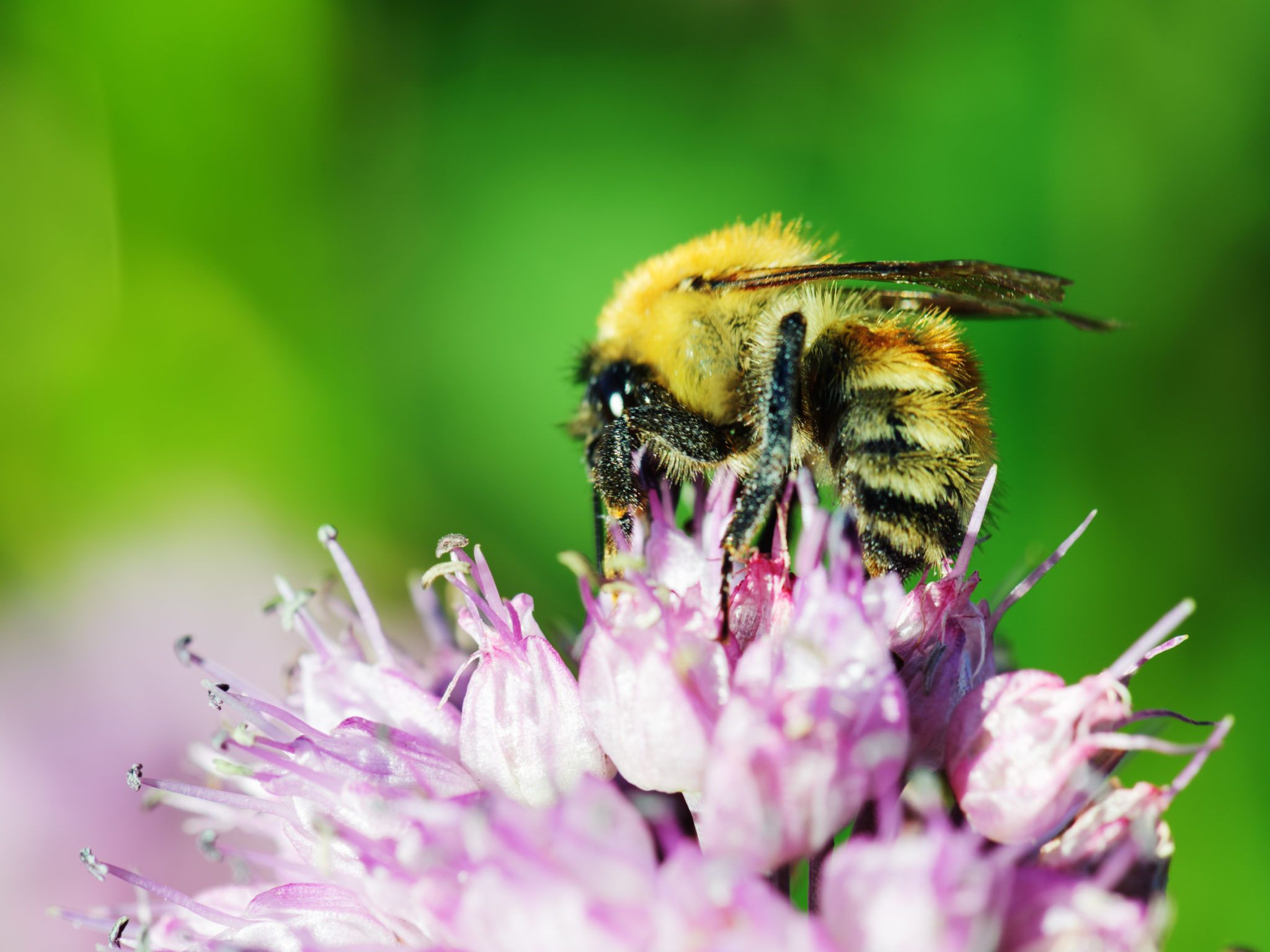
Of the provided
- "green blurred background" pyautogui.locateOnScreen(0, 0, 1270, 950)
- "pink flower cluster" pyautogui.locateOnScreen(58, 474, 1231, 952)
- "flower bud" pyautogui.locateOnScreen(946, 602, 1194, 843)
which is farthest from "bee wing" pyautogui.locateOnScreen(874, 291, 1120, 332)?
"green blurred background" pyautogui.locateOnScreen(0, 0, 1270, 950)

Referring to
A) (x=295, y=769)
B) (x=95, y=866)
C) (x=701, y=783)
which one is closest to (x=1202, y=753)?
(x=701, y=783)

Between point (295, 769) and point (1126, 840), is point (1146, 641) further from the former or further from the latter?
point (295, 769)

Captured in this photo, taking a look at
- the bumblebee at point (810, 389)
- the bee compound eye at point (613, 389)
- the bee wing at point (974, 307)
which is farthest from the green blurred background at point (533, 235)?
the bee compound eye at point (613, 389)

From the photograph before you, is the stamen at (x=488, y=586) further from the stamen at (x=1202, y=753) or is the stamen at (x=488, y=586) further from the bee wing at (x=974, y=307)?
the stamen at (x=1202, y=753)

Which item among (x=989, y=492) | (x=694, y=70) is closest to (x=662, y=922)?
(x=989, y=492)

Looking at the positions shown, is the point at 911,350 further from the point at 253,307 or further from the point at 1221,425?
the point at 253,307

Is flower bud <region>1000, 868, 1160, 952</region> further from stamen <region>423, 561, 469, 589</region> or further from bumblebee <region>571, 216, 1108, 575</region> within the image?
stamen <region>423, 561, 469, 589</region>
